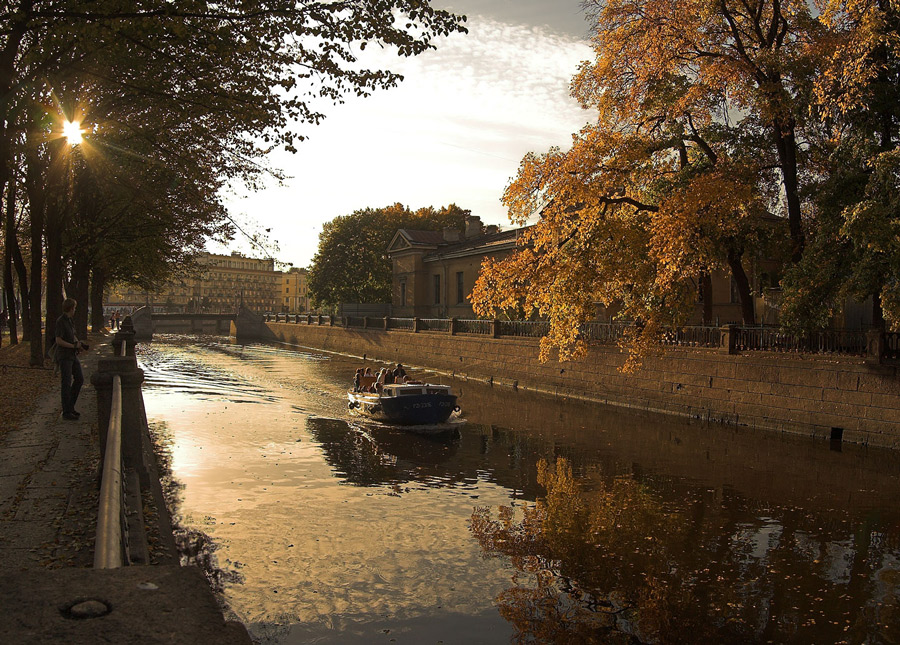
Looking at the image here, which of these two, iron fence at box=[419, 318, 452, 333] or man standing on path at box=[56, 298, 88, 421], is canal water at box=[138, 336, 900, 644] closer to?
man standing on path at box=[56, 298, 88, 421]

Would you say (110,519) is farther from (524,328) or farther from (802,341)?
(524,328)

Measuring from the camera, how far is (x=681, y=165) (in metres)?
24.3

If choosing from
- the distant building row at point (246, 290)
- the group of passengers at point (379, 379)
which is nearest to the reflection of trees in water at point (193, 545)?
the group of passengers at point (379, 379)

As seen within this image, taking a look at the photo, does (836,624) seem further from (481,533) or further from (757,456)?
(757,456)

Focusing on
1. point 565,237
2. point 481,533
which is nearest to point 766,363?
point 565,237

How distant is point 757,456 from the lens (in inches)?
675

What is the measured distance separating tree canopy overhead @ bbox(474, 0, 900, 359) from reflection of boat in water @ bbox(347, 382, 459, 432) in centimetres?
403

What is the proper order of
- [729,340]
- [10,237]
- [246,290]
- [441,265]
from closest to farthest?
[729,340] < [10,237] < [441,265] < [246,290]

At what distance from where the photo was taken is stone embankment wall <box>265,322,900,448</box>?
18031 millimetres

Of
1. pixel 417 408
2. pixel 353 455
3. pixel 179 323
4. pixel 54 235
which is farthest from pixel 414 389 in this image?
pixel 179 323

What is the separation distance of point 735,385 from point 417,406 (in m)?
10.1

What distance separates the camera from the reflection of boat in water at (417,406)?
20500mm

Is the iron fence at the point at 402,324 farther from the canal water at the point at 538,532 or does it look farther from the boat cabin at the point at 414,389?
the canal water at the point at 538,532

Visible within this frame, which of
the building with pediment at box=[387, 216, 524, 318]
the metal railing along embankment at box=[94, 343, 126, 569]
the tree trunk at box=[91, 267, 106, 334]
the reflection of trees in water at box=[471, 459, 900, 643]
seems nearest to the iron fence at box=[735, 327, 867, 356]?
the reflection of trees in water at box=[471, 459, 900, 643]
